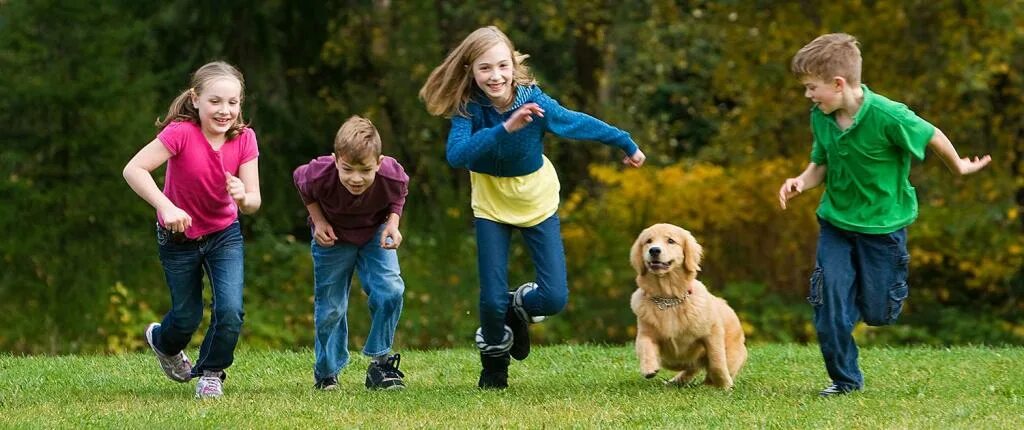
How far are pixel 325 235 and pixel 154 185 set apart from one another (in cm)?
92

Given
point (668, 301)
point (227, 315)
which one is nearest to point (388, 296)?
point (227, 315)

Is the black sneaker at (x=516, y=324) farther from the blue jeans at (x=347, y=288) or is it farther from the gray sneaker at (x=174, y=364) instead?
the gray sneaker at (x=174, y=364)

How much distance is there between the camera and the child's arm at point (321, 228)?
7625 mm

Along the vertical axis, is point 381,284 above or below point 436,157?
above

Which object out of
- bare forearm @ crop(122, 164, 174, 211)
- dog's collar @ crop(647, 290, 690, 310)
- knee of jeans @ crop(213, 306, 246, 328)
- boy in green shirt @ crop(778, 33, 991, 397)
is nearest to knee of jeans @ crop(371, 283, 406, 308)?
knee of jeans @ crop(213, 306, 246, 328)

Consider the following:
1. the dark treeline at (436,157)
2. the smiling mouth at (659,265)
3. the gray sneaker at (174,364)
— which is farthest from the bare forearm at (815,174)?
the dark treeline at (436,157)

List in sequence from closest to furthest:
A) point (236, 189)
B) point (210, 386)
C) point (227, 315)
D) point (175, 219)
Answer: point (175, 219), point (236, 189), point (227, 315), point (210, 386)

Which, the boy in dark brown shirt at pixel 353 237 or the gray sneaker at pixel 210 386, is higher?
the boy in dark brown shirt at pixel 353 237

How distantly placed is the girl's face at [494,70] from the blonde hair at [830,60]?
142 centimetres

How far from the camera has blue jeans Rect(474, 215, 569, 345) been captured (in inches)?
299

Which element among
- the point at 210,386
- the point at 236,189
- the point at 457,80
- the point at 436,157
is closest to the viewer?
the point at 236,189

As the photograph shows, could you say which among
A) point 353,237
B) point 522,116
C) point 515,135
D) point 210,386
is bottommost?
point 210,386

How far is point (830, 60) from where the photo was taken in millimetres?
7242

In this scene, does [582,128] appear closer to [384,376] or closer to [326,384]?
[384,376]
